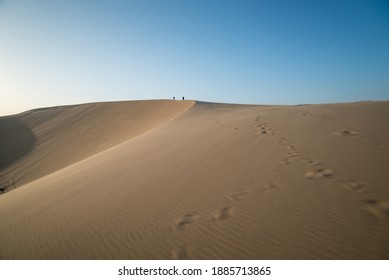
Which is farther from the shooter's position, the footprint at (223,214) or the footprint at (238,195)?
the footprint at (238,195)

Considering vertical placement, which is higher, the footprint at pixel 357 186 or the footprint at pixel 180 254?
the footprint at pixel 357 186

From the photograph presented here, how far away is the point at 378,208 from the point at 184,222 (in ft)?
6.77

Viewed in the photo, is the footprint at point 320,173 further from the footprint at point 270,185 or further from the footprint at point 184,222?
the footprint at point 184,222

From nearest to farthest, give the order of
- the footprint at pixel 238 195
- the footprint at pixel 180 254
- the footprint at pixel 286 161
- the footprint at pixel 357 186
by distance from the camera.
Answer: the footprint at pixel 180 254 → the footprint at pixel 357 186 → the footprint at pixel 238 195 → the footprint at pixel 286 161

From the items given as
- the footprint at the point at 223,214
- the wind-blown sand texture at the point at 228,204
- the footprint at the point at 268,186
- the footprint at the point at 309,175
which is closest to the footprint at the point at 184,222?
the wind-blown sand texture at the point at 228,204

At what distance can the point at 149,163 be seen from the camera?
5.04 metres

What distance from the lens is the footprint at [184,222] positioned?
243cm

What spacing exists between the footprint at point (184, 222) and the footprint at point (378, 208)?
1.87 m

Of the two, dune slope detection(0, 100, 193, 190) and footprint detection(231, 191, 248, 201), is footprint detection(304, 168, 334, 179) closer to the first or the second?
footprint detection(231, 191, 248, 201)

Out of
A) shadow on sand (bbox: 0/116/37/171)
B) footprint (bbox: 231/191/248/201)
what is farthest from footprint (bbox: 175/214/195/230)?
shadow on sand (bbox: 0/116/37/171)

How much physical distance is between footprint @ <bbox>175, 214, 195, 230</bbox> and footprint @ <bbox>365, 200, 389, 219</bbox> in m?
1.87

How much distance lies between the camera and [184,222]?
2.51 metres

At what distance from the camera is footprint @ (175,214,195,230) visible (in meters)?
2.43

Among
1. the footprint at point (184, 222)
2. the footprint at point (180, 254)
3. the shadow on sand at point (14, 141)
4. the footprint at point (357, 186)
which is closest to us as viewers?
the footprint at point (180, 254)
